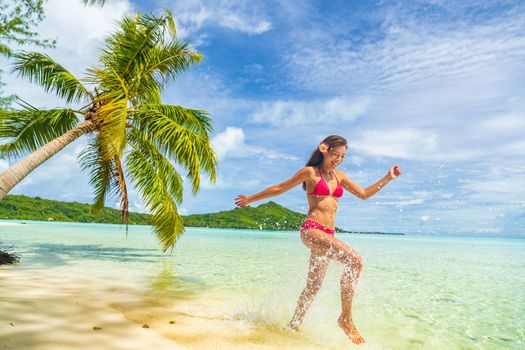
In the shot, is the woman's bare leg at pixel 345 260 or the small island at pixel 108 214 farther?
the small island at pixel 108 214

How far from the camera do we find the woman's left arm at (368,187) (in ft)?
16.1

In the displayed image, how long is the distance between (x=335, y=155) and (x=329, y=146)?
124 millimetres

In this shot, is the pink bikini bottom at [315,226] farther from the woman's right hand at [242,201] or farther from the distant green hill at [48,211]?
the distant green hill at [48,211]

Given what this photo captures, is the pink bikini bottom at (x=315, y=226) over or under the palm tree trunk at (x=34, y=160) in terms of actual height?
under

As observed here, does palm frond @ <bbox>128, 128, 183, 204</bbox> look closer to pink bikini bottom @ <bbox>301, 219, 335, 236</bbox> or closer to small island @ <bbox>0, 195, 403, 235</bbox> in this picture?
pink bikini bottom @ <bbox>301, 219, 335, 236</bbox>

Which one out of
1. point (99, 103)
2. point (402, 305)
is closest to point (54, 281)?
point (99, 103)

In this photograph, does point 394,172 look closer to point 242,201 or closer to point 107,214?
point 242,201

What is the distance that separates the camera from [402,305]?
25.9ft

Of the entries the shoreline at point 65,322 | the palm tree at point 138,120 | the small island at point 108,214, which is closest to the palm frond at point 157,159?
the palm tree at point 138,120

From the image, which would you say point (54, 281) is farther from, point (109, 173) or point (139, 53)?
point (139, 53)

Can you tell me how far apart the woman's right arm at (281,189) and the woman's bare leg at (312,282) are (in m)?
0.80

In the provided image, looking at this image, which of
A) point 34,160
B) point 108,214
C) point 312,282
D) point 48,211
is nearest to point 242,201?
point 312,282

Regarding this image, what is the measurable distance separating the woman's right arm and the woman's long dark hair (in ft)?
0.35

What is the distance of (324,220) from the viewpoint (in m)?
4.48
